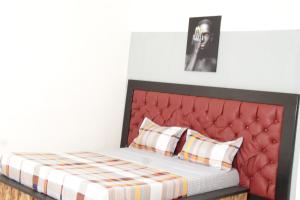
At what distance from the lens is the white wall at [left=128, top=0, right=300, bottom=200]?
9.87ft

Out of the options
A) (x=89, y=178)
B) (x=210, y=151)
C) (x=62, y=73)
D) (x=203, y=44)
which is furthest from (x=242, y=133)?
(x=62, y=73)

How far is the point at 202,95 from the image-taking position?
11.5ft

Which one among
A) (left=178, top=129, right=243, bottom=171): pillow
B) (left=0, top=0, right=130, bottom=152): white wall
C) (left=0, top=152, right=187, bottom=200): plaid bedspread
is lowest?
(left=0, top=152, right=187, bottom=200): plaid bedspread

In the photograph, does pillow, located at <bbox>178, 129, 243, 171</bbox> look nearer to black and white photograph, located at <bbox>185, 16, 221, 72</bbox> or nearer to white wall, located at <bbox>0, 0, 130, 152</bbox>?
black and white photograph, located at <bbox>185, 16, 221, 72</bbox>

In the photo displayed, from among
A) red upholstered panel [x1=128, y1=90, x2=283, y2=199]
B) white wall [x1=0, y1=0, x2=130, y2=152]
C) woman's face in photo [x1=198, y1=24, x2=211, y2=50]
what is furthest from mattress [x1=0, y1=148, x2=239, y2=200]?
woman's face in photo [x1=198, y1=24, x2=211, y2=50]

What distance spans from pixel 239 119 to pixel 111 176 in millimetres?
1257

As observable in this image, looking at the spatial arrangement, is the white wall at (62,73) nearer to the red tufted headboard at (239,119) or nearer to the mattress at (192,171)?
the red tufted headboard at (239,119)

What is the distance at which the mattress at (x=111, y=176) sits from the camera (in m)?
2.30

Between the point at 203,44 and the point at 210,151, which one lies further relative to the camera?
the point at 203,44

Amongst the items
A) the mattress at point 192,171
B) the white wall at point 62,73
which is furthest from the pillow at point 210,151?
the white wall at point 62,73

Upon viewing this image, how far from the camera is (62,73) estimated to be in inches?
147

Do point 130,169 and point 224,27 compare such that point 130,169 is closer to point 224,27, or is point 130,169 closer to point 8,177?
point 8,177

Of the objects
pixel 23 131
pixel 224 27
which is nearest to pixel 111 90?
pixel 23 131

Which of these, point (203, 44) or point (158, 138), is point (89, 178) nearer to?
point (158, 138)
